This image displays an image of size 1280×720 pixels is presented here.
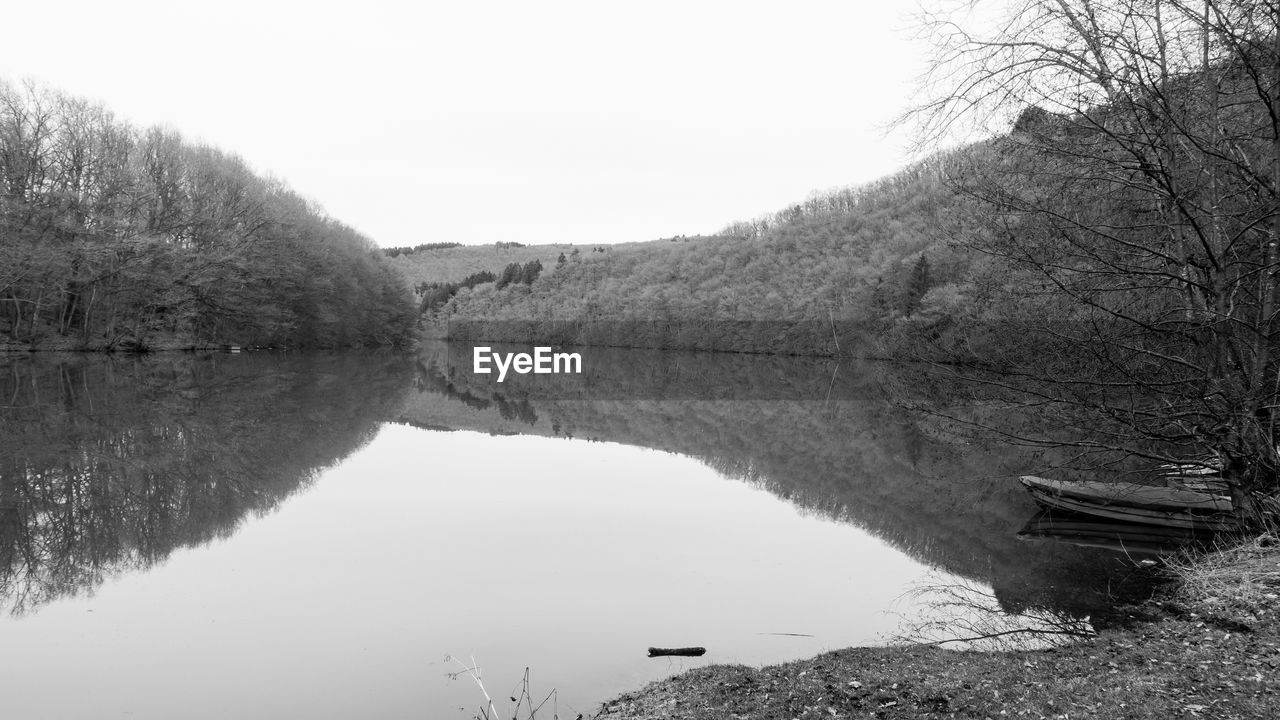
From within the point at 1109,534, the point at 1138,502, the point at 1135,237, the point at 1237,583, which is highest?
the point at 1135,237

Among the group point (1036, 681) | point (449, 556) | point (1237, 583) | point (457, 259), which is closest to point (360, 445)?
point (449, 556)

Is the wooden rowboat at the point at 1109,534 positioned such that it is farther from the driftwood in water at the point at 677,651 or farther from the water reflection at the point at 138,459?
the water reflection at the point at 138,459

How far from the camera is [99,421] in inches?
689

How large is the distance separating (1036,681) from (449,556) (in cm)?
635

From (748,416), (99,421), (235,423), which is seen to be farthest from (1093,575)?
(99,421)

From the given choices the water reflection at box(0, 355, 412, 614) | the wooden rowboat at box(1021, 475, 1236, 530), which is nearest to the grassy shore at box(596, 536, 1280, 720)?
the wooden rowboat at box(1021, 475, 1236, 530)

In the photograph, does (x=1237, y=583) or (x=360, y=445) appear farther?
(x=360, y=445)

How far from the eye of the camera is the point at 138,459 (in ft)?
45.0

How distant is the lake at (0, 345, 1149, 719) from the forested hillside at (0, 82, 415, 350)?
23052mm

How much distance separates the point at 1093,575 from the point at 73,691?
9.81m

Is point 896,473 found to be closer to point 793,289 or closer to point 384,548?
point 384,548

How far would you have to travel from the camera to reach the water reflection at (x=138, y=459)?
342 inches

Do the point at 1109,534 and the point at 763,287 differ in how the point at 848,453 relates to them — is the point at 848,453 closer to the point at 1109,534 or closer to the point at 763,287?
the point at 1109,534

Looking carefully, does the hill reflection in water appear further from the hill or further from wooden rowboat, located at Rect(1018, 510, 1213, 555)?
the hill
